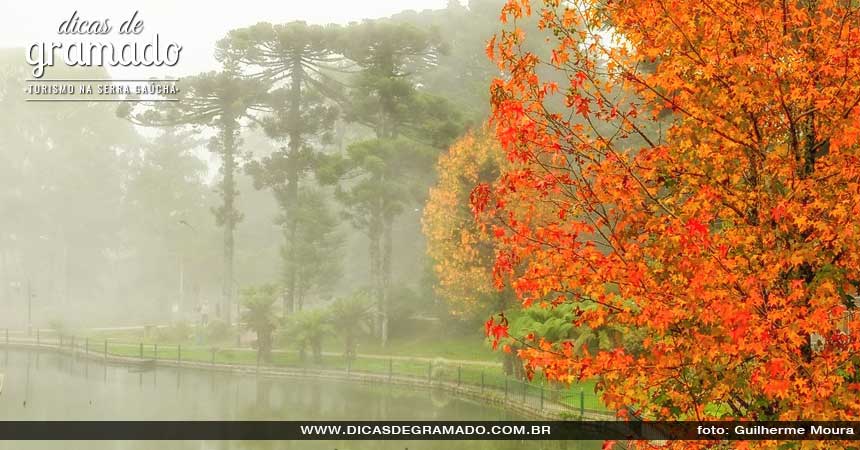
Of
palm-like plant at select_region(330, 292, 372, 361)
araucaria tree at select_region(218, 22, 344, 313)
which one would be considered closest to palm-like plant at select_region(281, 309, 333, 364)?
palm-like plant at select_region(330, 292, 372, 361)

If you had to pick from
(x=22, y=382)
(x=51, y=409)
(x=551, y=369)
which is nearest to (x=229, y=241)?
(x=22, y=382)

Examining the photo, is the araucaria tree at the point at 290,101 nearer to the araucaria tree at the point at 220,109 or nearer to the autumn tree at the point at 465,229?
the araucaria tree at the point at 220,109

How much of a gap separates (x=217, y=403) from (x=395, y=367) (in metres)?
8.94

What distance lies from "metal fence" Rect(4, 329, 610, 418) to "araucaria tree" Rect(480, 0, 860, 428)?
1517 cm

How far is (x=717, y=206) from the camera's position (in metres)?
6.27

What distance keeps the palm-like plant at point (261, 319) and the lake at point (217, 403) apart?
197 centimetres

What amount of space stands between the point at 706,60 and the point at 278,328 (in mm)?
37911

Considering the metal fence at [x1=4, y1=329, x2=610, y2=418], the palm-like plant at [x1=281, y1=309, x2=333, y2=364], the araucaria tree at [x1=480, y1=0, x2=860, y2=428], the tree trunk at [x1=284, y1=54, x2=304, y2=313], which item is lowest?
the metal fence at [x1=4, y1=329, x2=610, y2=418]

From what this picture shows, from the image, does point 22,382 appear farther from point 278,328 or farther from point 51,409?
point 278,328

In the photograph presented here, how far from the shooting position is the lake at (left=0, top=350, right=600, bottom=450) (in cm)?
2314

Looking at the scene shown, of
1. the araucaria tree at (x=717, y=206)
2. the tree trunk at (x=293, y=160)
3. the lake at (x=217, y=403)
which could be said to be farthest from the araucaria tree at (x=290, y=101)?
the araucaria tree at (x=717, y=206)

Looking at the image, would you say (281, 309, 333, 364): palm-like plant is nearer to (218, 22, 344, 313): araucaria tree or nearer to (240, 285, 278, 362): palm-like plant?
(240, 285, 278, 362): palm-like plant

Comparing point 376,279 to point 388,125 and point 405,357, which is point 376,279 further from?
point 388,125

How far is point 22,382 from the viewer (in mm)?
34375
